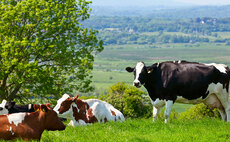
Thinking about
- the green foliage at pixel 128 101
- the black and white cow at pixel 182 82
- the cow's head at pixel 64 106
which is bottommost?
the green foliage at pixel 128 101

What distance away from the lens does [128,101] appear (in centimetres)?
2808

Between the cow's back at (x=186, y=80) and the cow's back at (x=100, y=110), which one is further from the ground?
the cow's back at (x=186, y=80)

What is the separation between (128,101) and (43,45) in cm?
785

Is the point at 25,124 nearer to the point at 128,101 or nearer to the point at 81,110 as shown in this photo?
the point at 81,110

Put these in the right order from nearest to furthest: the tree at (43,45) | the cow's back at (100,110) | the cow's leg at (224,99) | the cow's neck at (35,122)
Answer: the cow's neck at (35,122), the cow's leg at (224,99), the cow's back at (100,110), the tree at (43,45)

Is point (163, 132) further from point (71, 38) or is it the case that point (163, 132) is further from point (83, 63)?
point (71, 38)

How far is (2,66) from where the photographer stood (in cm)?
2394

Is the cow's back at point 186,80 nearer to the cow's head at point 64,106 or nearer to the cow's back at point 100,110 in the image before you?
the cow's back at point 100,110

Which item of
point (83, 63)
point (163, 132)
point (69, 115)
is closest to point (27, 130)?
point (163, 132)

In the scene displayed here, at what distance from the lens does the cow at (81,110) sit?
13109 millimetres

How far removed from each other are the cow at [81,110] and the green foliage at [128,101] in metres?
13.4

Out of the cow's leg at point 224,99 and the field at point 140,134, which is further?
the cow's leg at point 224,99

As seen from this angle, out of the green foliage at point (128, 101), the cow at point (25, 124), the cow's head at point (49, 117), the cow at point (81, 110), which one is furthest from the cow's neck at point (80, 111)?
the green foliage at point (128, 101)

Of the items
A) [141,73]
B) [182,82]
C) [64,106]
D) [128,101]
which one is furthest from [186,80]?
[128,101]
